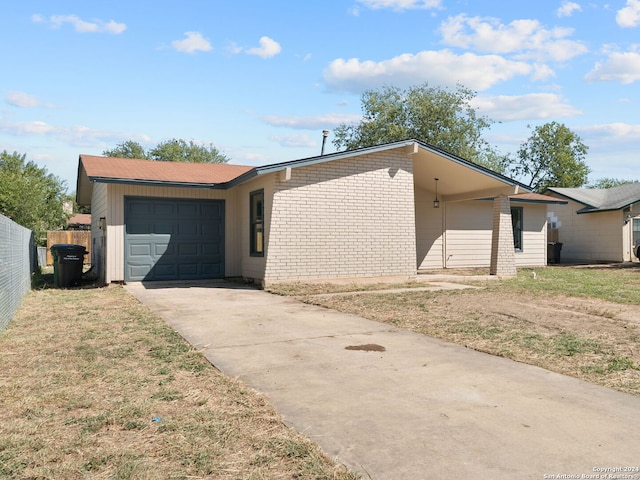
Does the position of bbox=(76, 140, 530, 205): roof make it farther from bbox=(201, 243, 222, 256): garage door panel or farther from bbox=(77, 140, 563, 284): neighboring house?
bbox=(201, 243, 222, 256): garage door panel

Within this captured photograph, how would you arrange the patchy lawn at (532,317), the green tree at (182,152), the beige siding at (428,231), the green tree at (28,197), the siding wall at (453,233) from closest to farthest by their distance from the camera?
Result: the patchy lawn at (532,317)
the beige siding at (428,231)
the siding wall at (453,233)
the green tree at (28,197)
the green tree at (182,152)

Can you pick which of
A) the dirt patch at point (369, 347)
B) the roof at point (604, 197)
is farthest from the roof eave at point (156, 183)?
the roof at point (604, 197)

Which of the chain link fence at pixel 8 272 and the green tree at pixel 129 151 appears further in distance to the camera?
the green tree at pixel 129 151

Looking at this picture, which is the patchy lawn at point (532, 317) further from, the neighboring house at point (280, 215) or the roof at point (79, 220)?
the roof at point (79, 220)

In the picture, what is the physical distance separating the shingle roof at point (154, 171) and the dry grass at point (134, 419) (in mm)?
7405

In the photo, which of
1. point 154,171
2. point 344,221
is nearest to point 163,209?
point 154,171

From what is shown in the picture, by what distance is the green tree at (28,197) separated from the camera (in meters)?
24.4

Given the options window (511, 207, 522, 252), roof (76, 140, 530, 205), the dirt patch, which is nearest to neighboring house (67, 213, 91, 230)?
roof (76, 140, 530, 205)

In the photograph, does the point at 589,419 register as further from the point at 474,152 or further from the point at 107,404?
the point at 474,152

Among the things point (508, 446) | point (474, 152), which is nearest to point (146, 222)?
point (508, 446)

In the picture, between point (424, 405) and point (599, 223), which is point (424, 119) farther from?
point (424, 405)

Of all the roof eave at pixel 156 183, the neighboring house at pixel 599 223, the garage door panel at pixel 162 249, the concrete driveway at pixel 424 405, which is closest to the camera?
the concrete driveway at pixel 424 405

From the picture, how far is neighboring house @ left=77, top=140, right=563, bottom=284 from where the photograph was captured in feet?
40.0

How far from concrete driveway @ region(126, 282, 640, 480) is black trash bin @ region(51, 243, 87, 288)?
818 centimetres
